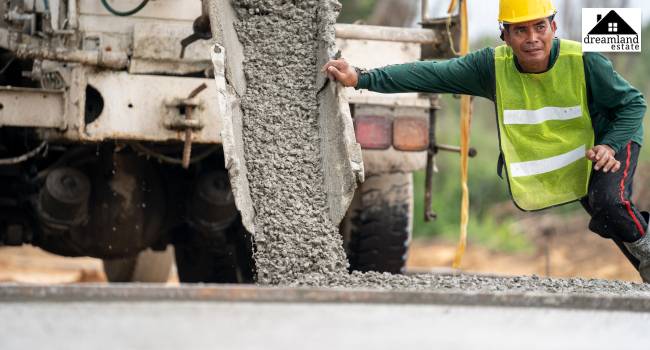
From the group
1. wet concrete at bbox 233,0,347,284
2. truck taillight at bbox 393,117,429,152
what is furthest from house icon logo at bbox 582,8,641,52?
wet concrete at bbox 233,0,347,284

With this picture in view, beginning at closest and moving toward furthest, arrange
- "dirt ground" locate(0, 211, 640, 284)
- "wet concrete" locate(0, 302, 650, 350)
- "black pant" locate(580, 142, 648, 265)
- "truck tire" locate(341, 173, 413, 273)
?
"wet concrete" locate(0, 302, 650, 350) < "black pant" locate(580, 142, 648, 265) < "truck tire" locate(341, 173, 413, 273) < "dirt ground" locate(0, 211, 640, 284)

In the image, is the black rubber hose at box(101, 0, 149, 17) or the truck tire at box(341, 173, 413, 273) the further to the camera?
the truck tire at box(341, 173, 413, 273)

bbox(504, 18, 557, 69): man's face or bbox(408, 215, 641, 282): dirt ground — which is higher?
bbox(504, 18, 557, 69): man's face

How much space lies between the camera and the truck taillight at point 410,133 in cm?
511

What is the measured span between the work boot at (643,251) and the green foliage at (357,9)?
34.5ft

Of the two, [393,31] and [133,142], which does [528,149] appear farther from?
[133,142]

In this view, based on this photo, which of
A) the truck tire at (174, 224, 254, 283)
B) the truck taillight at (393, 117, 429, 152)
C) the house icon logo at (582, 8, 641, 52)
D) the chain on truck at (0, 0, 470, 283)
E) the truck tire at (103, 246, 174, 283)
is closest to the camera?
the house icon logo at (582, 8, 641, 52)

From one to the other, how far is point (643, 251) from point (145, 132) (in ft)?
6.44

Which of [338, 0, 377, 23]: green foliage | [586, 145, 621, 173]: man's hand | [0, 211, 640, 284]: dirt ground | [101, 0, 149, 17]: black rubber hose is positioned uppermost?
[338, 0, 377, 23]: green foliage

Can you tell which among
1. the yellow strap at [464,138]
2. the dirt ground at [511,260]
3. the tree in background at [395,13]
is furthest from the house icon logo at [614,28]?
the tree in background at [395,13]

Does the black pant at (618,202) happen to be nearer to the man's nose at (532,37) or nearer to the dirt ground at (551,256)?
the man's nose at (532,37)

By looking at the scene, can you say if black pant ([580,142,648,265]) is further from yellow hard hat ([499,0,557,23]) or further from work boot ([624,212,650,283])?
yellow hard hat ([499,0,557,23])

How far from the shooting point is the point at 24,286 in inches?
107

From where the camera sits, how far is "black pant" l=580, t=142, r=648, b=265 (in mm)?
4121
